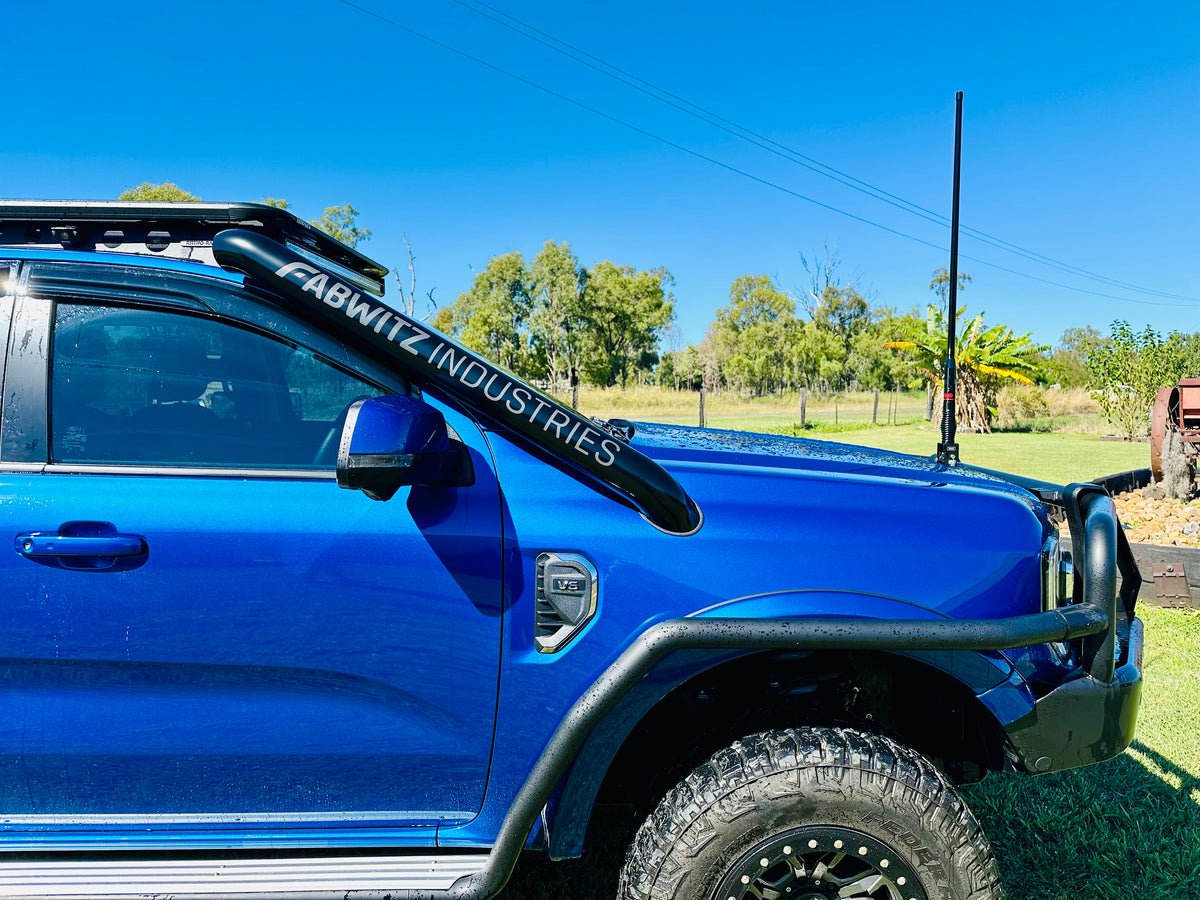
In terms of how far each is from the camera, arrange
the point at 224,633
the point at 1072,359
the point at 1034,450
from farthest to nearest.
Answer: the point at 1072,359, the point at 1034,450, the point at 224,633

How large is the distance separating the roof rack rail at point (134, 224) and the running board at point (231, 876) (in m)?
1.41

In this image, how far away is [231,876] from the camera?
1.76 metres

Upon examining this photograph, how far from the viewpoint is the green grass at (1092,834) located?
104 inches

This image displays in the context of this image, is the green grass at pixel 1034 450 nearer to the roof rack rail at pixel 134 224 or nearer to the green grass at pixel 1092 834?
the green grass at pixel 1092 834

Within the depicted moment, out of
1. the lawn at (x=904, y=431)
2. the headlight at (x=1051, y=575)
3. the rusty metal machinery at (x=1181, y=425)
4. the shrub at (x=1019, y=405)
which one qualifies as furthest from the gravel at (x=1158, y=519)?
the shrub at (x=1019, y=405)

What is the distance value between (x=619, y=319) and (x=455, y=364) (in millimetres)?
50857

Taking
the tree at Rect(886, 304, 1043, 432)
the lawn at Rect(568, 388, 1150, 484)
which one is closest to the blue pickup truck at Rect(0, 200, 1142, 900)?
the lawn at Rect(568, 388, 1150, 484)

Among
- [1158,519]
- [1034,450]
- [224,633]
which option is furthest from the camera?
[1034,450]

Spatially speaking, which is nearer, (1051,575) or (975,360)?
(1051,575)

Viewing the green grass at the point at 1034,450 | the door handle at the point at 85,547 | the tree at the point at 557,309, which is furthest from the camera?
the tree at the point at 557,309

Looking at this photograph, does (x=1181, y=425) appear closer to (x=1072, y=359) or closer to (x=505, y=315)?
(x=505, y=315)

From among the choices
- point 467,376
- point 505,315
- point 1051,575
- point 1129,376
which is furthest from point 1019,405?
point 467,376

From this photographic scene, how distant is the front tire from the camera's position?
→ 178 centimetres

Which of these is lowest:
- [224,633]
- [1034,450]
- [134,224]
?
[1034,450]
